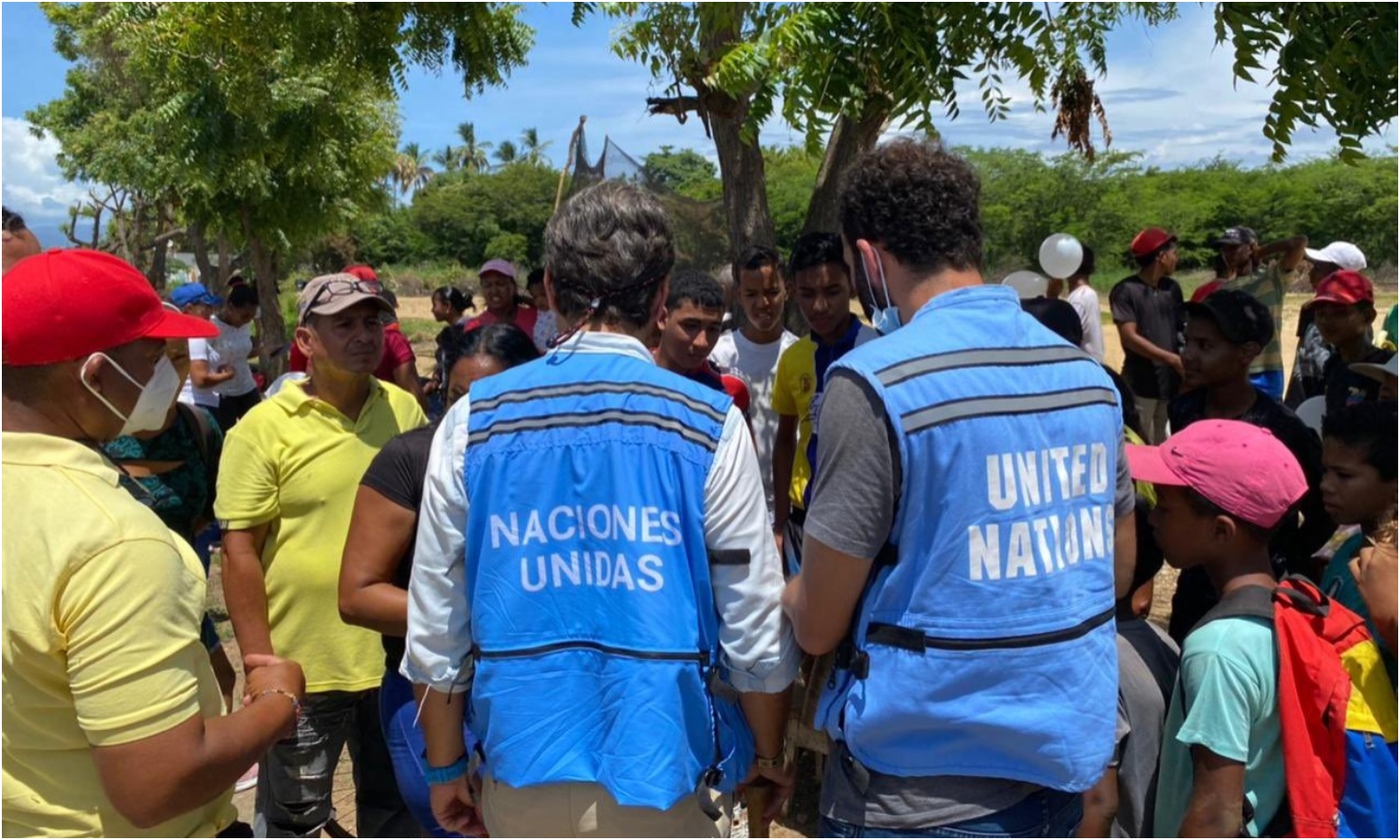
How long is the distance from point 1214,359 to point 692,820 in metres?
2.36

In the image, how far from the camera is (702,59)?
5.44 meters

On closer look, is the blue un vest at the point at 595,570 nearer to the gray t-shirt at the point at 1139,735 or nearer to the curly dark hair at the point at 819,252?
the gray t-shirt at the point at 1139,735

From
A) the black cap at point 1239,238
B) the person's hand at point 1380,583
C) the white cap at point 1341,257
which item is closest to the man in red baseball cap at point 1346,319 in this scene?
the white cap at point 1341,257

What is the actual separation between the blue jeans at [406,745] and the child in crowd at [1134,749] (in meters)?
1.45

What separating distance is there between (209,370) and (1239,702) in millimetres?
6479

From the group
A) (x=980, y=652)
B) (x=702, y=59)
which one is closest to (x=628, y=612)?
(x=980, y=652)

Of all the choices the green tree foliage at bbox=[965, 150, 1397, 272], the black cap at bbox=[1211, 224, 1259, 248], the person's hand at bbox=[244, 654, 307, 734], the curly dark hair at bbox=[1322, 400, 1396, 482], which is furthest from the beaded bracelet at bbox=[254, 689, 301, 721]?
the green tree foliage at bbox=[965, 150, 1397, 272]

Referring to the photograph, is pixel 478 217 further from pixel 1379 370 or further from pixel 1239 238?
pixel 1379 370

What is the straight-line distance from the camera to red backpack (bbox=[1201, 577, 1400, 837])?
6.34 ft

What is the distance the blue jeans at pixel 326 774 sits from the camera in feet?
9.52

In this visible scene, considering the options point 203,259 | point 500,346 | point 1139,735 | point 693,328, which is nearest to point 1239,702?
Result: point 1139,735

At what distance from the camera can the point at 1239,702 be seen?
1.94m

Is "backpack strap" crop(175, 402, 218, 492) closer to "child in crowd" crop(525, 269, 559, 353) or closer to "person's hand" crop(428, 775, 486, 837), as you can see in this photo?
"person's hand" crop(428, 775, 486, 837)

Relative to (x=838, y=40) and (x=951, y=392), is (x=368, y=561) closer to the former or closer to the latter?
(x=951, y=392)
